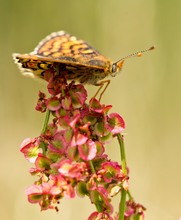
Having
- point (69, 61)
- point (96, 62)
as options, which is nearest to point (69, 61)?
point (69, 61)

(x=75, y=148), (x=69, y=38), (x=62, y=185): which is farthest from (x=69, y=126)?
(x=69, y=38)

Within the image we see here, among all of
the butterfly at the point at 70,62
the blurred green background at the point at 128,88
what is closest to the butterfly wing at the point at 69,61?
the butterfly at the point at 70,62

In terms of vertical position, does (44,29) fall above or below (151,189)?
above

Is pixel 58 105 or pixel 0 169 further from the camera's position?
pixel 0 169

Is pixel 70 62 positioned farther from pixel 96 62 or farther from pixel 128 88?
pixel 128 88

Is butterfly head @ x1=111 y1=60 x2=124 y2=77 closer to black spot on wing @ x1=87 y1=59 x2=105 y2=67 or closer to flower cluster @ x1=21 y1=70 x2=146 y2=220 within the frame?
black spot on wing @ x1=87 y1=59 x2=105 y2=67

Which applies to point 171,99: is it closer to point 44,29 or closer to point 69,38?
point 44,29

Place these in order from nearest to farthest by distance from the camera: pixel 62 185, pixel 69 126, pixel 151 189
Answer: pixel 62 185 → pixel 69 126 → pixel 151 189

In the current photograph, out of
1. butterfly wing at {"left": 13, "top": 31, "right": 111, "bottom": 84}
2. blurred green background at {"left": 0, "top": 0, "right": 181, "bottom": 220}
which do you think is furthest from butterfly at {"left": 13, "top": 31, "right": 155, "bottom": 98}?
blurred green background at {"left": 0, "top": 0, "right": 181, "bottom": 220}
